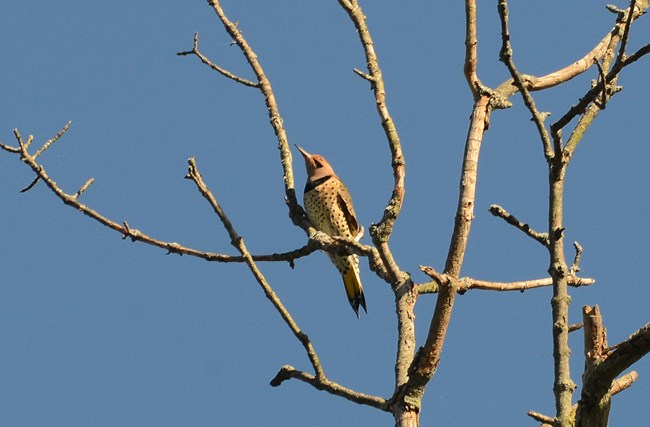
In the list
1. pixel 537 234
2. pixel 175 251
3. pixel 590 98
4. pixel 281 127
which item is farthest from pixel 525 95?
pixel 281 127

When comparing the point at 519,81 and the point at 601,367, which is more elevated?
the point at 519,81

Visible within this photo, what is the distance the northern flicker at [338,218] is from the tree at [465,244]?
197 cm

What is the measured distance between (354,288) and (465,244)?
156 inches

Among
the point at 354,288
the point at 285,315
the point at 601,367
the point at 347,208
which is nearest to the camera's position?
the point at 601,367

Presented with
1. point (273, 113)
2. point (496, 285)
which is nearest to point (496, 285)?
point (496, 285)

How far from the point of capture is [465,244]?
159 inches

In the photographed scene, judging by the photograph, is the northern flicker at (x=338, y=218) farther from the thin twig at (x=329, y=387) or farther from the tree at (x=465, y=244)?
the thin twig at (x=329, y=387)

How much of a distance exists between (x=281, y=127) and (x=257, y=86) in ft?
0.99

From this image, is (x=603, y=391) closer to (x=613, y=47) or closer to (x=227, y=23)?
(x=613, y=47)

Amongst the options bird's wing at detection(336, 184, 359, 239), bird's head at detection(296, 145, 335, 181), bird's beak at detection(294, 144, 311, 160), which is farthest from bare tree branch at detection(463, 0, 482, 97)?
bird's beak at detection(294, 144, 311, 160)

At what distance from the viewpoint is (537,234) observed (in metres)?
3.66

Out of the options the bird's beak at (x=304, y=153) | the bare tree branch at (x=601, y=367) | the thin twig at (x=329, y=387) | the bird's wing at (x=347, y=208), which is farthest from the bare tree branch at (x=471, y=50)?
the bird's beak at (x=304, y=153)

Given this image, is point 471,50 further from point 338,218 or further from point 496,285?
point 338,218

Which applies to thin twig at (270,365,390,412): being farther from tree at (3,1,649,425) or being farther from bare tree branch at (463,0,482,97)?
bare tree branch at (463,0,482,97)
